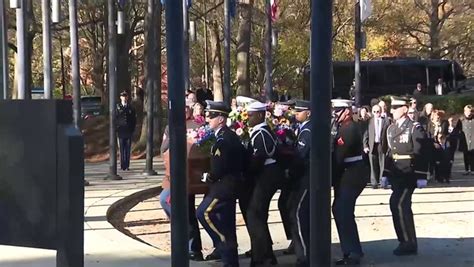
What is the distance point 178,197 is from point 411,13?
4668cm

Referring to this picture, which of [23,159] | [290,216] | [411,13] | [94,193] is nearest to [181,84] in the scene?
[23,159]

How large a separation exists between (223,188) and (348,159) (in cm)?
162

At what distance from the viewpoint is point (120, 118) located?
20.7 m

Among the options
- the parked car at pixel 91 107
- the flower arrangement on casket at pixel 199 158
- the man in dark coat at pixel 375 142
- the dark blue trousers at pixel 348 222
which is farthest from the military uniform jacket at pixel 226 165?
the parked car at pixel 91 107

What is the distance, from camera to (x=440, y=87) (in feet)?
131

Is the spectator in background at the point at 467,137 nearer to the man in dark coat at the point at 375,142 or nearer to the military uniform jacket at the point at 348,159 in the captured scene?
the man in dark coat at the point at 375,142

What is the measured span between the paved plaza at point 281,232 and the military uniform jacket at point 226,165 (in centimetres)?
93

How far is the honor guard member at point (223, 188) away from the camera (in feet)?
28.6

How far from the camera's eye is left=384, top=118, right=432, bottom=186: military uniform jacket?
32.8ft

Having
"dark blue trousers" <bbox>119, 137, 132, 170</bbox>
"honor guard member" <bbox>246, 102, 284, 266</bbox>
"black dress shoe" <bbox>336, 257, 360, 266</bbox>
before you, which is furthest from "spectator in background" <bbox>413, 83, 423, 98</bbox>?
"honor guard member" <bbox>246, 102, 284, 266</bbox>

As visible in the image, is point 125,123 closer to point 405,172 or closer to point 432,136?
point 432,136

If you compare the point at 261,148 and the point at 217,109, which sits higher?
the point at 217,109

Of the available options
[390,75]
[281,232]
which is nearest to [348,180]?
[281,232]

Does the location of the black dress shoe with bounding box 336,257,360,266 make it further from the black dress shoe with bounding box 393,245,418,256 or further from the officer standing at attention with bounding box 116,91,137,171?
the officer standing at attention with bounding box 116,91,137,171
